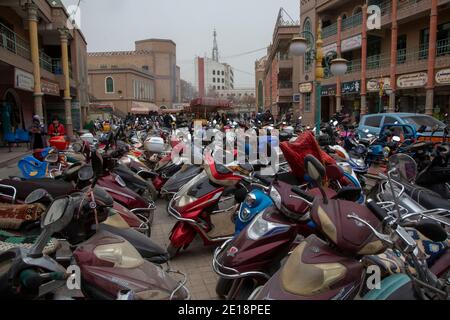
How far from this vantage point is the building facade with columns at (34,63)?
579 inches

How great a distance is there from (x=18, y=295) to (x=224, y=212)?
3342 millimetres

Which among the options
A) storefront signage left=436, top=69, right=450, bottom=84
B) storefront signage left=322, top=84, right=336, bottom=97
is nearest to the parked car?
storefront signage left=436, top=69, right=450, bottom=84

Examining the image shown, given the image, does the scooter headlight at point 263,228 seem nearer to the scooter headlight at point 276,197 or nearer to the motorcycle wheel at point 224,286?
the scooter headlight at point 276,197

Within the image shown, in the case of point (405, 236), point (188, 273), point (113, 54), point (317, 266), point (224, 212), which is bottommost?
point (188, 273)

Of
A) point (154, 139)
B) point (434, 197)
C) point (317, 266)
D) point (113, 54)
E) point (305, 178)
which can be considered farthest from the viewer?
point (113, 54)

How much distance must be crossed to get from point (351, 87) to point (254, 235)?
2472 centimetres

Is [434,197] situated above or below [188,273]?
above

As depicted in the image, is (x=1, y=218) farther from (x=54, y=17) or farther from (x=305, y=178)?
(x=54, y=17)

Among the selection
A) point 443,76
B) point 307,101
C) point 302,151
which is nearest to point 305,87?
point 307,101

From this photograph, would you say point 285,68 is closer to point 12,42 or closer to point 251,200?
point 12,42

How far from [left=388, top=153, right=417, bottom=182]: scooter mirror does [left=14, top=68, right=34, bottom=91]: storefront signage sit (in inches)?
531

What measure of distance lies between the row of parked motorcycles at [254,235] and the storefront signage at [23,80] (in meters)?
10.7
